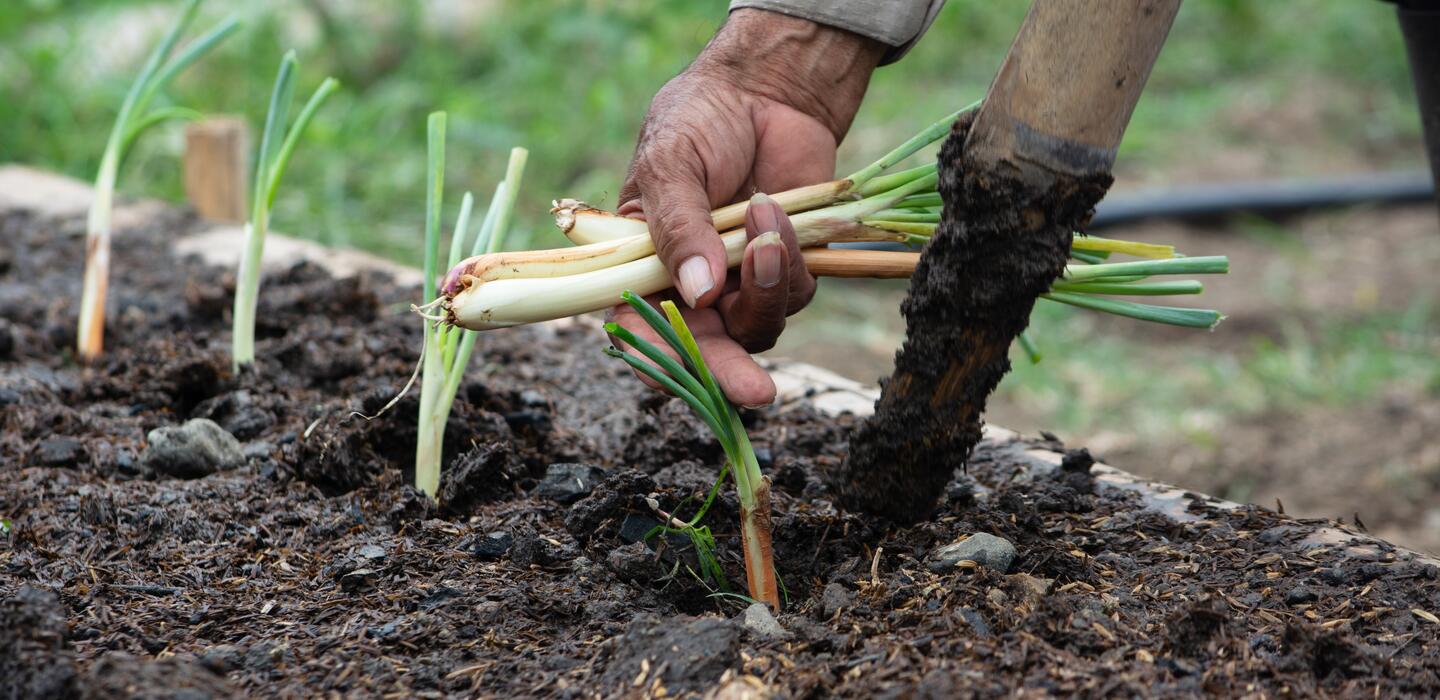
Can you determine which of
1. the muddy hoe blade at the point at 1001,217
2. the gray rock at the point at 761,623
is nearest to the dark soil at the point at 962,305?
the muddy hoe blade at the point at 1001,217

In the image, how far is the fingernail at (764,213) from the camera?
145cm

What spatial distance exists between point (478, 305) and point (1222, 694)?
0.88 m

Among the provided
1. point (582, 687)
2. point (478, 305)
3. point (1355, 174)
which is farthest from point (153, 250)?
point (1355, 174)

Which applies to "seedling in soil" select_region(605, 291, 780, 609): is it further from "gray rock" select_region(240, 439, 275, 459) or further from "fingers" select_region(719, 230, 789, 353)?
"gray rock" select_region(240, 439, 275, 459)

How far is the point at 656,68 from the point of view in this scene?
5.05 metres

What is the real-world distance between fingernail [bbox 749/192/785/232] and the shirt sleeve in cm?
36

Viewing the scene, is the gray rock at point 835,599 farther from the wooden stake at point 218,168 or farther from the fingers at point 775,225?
the wooden stake at point 218,168

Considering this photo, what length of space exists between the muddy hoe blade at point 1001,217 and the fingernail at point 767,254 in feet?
0.59

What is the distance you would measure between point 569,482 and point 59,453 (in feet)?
2.42

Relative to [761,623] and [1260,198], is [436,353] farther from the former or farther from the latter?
[1260,198]

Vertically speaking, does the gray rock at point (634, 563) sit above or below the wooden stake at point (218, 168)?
below

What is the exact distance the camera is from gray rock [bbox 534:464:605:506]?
5.15 feet

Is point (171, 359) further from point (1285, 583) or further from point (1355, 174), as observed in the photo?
point (1355, 174)

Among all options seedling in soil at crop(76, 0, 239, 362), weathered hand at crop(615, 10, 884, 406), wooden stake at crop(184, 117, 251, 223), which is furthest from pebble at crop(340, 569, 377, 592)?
wooden stake at crop(184, 117, 251, 223)
